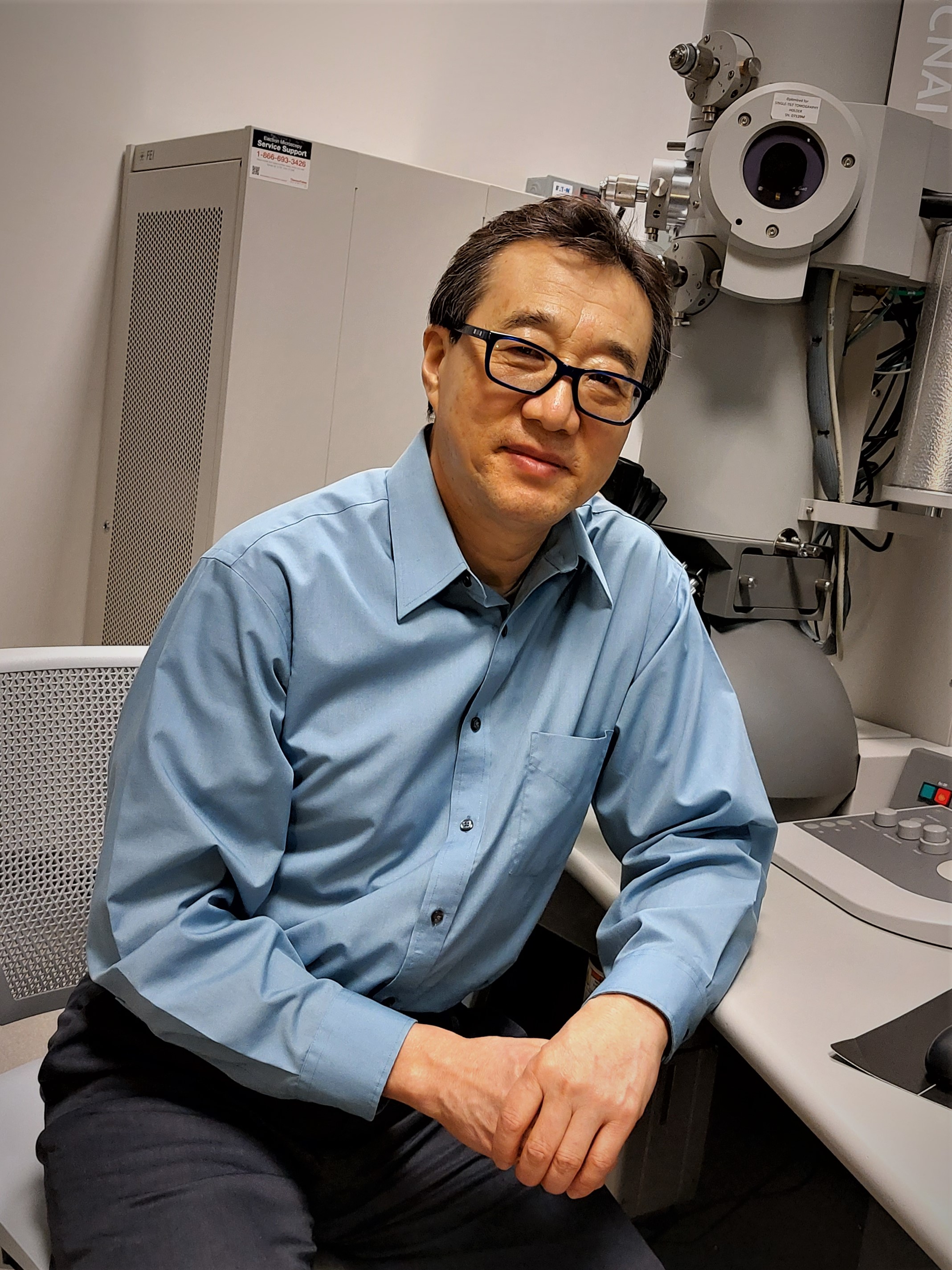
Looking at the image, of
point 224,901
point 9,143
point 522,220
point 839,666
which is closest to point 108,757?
point 224,901

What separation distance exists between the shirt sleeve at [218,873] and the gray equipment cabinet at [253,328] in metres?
1.28

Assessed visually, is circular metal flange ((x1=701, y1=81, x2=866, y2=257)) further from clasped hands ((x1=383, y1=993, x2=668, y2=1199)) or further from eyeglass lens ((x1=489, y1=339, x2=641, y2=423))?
clasped hands ((x1=383, y1=993, x2=668, y2=1199))

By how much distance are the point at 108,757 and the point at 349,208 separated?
1473 millimetres

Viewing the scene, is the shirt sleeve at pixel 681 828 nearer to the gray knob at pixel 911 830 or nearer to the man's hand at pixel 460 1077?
the man's hand at pixel 460 1077

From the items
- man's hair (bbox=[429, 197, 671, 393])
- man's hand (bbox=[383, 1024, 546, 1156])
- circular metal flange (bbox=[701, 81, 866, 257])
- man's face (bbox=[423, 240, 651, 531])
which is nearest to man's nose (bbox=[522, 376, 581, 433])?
man's face (bbox=[423, 240, 651, 531])

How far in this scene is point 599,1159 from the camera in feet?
2.83

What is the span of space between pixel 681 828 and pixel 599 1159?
1.08 feet

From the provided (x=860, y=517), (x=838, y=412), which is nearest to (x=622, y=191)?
(x=838, y=412)

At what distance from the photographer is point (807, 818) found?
146 cm

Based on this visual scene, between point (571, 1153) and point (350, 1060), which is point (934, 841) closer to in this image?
point (571, 1153)

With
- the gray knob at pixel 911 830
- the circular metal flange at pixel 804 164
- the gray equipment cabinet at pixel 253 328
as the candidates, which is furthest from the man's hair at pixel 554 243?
the gray equipment cabinet at pixel 253 328

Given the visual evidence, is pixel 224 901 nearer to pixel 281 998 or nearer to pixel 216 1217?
pixel 281 998

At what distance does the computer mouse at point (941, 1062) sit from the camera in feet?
2.71

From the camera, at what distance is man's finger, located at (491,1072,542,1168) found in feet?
2.79
